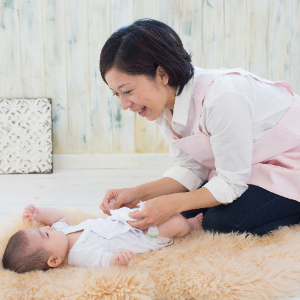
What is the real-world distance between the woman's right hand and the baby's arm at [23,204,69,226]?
0.20 meters

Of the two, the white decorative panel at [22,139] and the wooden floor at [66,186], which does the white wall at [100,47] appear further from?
the wooden floor at [66,186]

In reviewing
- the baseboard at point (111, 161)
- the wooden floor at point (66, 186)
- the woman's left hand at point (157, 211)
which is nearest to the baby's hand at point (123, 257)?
the woman's left hand at point (157, 211)

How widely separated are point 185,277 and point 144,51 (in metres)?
0.76

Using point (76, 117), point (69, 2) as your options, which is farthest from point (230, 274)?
point (69, 2)

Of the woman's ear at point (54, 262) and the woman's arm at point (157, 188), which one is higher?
the woman's arm at point (157, 188)

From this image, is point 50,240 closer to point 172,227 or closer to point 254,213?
point 172,227

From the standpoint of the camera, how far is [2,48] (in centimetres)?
262

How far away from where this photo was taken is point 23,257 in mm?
1070

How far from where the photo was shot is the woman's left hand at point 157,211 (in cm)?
116

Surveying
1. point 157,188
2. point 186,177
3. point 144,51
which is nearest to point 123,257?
point 157,188

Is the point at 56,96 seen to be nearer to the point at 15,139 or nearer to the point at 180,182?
the point at 15,139

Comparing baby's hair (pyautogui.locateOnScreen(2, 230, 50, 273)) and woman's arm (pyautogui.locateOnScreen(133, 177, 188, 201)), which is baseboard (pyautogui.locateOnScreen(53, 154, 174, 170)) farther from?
baby's hair (pyautogui.locateOnScreen(2, 230, 50, 273))

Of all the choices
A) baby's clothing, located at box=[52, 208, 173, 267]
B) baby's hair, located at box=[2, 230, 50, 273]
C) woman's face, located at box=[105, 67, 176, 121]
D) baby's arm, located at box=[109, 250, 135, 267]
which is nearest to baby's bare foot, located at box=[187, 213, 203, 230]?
baby's clothing, located at box=[52, 208, 173, 267]

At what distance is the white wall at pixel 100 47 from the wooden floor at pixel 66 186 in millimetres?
252
